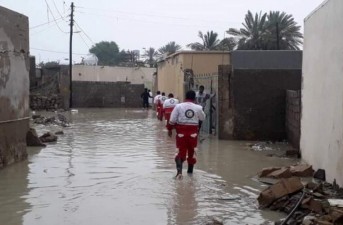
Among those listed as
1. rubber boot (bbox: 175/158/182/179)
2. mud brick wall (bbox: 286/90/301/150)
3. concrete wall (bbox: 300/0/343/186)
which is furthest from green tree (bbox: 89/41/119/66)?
rubber boot (bbox: 175/158/182/179)

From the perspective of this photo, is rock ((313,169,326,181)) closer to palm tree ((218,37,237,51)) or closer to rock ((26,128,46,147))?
rock ((26,128,46,147))

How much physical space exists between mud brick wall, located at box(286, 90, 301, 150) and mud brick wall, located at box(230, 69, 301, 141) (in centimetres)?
54

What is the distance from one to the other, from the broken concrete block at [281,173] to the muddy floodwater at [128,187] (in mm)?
420

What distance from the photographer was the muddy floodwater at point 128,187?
7.07 meters

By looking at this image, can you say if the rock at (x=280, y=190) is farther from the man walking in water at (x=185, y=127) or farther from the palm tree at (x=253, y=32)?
the palm tree at (x=253, y=32)

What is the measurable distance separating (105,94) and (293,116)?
1208 inches

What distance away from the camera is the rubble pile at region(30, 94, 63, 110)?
37250 millimetres

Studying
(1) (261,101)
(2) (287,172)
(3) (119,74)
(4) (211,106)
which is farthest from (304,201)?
(3) (119,74)

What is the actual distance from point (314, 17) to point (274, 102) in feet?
20.5

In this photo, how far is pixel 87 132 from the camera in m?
20.0

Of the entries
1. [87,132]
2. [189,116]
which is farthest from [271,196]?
[87,132]

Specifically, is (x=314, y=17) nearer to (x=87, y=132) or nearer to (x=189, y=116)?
(x=189, y=116)

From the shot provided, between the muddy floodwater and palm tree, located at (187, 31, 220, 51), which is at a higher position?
palm tree, located at (187, 31, 220, 51)

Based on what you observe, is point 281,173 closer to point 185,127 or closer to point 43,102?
point 185,127
